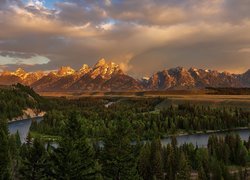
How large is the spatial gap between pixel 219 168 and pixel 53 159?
209ft

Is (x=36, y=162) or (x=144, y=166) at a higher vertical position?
(x=36, y=162)

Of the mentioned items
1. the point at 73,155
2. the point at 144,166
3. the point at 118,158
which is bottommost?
the point at 144,166

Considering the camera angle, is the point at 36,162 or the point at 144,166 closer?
the point at 36,162

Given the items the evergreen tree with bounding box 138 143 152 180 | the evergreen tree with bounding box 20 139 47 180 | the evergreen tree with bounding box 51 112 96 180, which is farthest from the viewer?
the evergreen tree with bounding box 138 143 152 180

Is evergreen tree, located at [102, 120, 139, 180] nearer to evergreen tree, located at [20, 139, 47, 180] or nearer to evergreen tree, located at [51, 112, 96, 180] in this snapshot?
evergreen tree, located at [51, 112, 96, 180]

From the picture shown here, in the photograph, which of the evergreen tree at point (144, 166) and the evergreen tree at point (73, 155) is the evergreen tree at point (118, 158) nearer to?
the evergreen tree at point (73, 155)

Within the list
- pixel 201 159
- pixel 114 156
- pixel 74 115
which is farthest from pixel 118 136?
pixel 201 159

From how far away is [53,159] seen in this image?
5538cm

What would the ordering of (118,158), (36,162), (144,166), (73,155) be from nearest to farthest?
(73,155) < (36,162) < (118,158) < (144,166)

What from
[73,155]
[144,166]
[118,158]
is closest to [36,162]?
[73,155]

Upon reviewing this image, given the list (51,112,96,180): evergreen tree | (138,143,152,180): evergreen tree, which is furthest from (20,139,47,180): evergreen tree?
(138,143,152,180): evergreen tree

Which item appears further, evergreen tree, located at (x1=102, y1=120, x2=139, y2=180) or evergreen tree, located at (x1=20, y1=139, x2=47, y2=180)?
evergreen tree, located at (x1=102, y1=120, x2=139, y2=180)

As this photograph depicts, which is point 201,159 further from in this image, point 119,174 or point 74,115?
point 74,115

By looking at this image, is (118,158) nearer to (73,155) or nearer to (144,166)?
(73,155)
